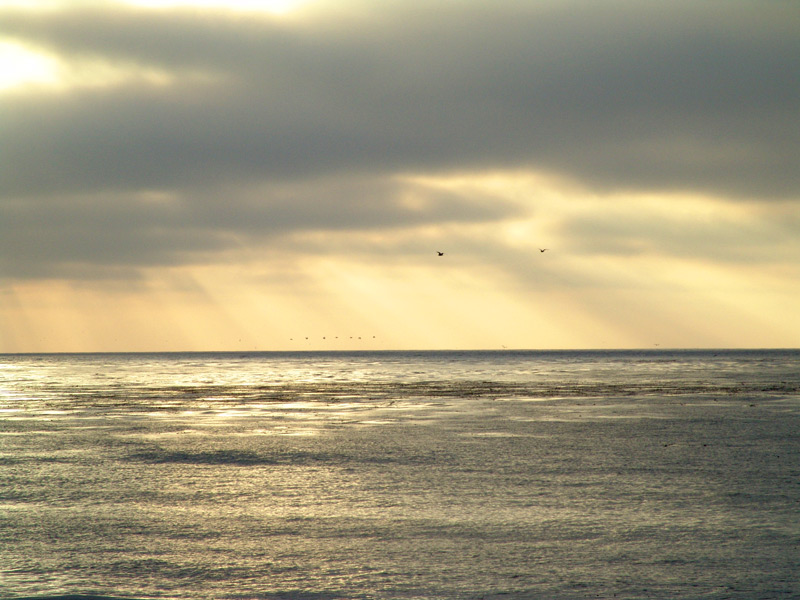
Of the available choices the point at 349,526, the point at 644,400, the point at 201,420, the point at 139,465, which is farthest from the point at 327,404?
the point at 349,526

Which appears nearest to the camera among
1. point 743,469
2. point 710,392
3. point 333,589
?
point 333,589

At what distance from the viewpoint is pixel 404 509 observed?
15891mm

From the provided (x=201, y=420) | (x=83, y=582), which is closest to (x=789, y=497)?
(x=83, y=582)

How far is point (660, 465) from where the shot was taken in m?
21.2

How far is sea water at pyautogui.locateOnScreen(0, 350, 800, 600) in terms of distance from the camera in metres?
11.4

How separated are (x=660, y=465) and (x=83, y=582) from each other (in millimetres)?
15411

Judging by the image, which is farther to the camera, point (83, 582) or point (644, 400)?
point (644, 400)

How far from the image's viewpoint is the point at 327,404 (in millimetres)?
45031

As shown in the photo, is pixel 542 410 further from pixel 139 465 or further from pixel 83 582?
pixel 83 582

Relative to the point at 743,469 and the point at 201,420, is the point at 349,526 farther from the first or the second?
the point at 201,420

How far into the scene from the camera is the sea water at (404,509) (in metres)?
11.4

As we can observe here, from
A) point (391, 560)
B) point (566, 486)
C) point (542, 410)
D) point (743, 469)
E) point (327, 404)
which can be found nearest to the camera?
point (391, 560)

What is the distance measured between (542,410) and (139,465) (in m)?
23.0

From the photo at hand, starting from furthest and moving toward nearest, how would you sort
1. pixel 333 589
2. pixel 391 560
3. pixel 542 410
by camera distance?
1. pixel 542 410
2. pixel 391 560
3. pixel 333 589
